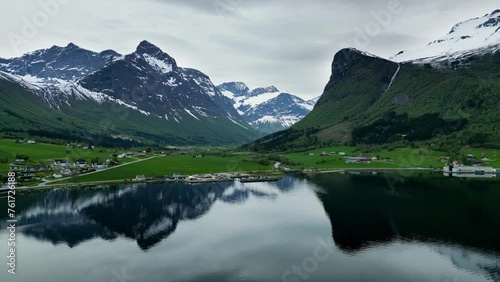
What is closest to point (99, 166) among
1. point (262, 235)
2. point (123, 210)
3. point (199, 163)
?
point (199, 163)

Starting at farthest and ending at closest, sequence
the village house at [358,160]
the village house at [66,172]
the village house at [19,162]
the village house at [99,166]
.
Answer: the village house at [358,160], the village house at [99,166], the village house at [66,172], the village house at [19,162]

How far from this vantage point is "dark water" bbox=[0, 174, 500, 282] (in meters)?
57.9

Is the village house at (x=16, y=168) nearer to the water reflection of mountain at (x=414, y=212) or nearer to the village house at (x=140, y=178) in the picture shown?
the village house at (x=140, y=178)

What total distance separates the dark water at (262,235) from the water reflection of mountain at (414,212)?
0.23 meters

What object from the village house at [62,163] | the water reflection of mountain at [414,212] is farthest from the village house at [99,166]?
the water reflection of mountain at [414,212]

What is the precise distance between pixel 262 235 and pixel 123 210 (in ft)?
127

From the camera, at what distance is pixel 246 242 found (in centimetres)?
7231

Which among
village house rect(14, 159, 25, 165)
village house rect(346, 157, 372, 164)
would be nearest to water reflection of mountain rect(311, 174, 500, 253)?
village house rect(346, 157, 372, 164)

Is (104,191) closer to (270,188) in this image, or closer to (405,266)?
(270,188)

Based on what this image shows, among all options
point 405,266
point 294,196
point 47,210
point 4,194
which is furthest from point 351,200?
point 4,194

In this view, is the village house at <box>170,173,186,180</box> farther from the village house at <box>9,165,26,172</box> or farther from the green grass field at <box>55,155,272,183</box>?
the village house at <box>9,165,26,172</box>

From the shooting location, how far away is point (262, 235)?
3022 inches

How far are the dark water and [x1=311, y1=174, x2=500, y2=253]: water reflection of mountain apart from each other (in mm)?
228

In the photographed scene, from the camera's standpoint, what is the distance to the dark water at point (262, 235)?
57.9 m
